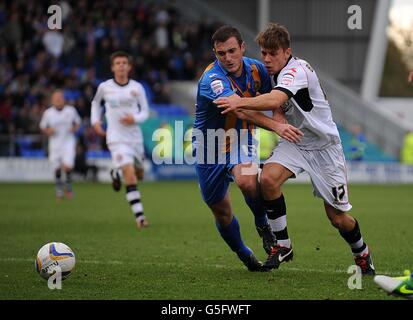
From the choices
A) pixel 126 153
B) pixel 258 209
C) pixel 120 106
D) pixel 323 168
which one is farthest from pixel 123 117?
pixel 323 168

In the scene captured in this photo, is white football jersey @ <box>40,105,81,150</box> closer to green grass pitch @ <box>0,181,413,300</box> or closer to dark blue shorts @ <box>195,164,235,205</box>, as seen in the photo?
green grass pitch @ <box>0,181,413,300</box>

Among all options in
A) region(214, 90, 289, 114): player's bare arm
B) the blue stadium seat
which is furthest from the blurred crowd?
region(214, 90, 289, 114): player's bare arm

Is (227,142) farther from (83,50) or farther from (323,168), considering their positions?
(83,50)

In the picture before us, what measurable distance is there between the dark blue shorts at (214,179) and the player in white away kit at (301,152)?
1.83 ft

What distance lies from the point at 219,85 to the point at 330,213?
5.28ft

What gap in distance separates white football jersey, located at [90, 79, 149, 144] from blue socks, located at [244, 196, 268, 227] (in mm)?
6260

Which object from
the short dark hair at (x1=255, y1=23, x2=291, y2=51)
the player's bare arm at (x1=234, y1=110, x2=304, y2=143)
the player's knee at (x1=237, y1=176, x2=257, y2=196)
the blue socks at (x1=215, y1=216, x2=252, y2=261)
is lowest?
the blue socks at (x1=215, y1=216, x2=252, y2=261)

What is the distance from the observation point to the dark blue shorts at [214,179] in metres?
8.90

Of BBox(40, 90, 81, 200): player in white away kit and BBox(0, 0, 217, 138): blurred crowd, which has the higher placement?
BBox(0, 0, 217, 138): blurred crowd

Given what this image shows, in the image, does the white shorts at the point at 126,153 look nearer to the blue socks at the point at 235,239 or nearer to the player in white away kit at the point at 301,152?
the blue socks at the point at 235,239

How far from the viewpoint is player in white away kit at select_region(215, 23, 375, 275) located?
27.2ft

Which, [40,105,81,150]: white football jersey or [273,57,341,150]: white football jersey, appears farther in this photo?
[40,105,81,150]: white football jersey

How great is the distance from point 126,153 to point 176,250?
4089mm
